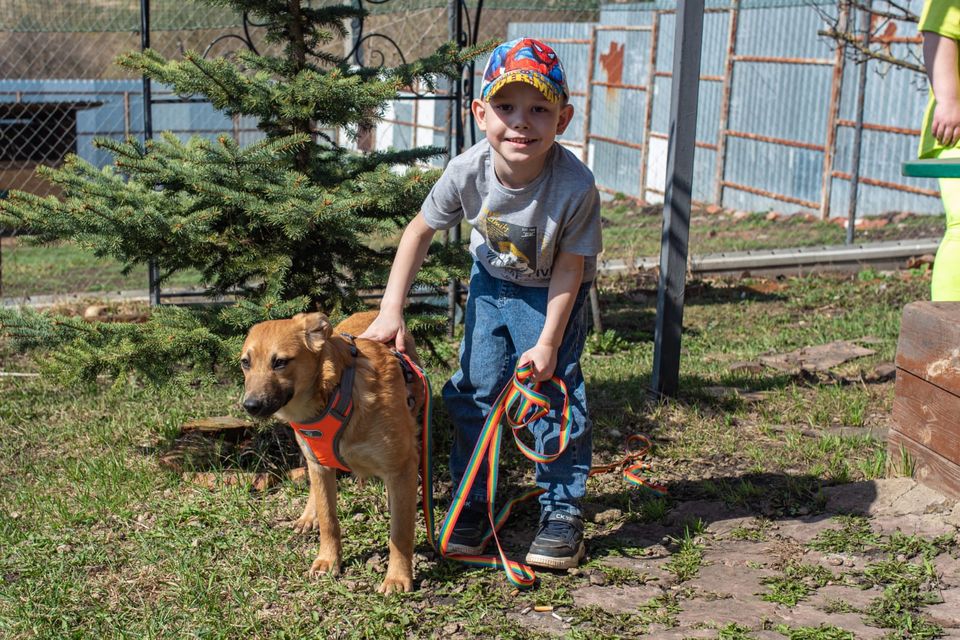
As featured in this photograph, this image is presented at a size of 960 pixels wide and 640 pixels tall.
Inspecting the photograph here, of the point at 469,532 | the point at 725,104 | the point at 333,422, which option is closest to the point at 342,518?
the point at 469,532

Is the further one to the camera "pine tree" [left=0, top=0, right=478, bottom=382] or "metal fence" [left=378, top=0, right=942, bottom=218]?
"metal fence" [left=378, top=0, right=942, bottom=218]

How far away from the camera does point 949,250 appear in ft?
13.0

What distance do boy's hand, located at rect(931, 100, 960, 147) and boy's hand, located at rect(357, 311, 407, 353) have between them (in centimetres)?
220

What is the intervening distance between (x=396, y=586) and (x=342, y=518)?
0.72 m

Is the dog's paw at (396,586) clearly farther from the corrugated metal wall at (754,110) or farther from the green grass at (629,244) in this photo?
the corrugated metal wall at (754,110)

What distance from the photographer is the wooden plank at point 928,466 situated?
3.73 m

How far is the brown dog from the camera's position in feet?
9.97

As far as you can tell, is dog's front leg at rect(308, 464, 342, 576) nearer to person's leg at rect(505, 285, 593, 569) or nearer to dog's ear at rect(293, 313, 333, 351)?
dog's ear at rect(293, 313, 333, 351)

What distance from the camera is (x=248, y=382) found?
3.02m

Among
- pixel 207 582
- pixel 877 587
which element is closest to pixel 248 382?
pixel 207 582

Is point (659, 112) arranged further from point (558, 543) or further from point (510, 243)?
point (558, 543)

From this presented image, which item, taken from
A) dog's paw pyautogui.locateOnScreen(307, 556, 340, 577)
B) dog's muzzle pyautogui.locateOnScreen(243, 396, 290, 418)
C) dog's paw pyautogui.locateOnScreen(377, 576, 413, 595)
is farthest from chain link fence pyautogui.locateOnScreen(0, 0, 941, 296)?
dog's muzzle pyautogui.locateOnScreen(243, 396, 290, 418)

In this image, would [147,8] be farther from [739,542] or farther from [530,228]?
[739,542]

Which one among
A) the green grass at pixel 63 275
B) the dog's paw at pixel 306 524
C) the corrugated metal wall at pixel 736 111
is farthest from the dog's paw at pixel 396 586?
the corrugated metal wall at pixel 736 111
